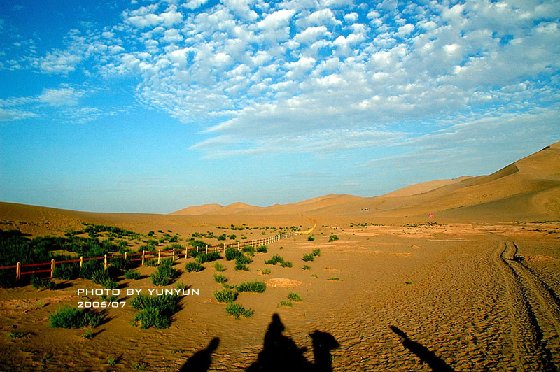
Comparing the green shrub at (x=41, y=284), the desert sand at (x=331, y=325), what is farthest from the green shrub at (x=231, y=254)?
the green shrub at (x=41, y=284)

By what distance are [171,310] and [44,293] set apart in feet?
18.5

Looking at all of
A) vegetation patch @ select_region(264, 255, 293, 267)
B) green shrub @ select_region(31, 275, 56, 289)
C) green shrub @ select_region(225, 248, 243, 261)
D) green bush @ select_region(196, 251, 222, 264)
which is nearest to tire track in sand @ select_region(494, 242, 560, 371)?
vegetation patch @ select_region(264, 255, 293, 267)

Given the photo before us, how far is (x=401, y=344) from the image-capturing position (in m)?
8.89

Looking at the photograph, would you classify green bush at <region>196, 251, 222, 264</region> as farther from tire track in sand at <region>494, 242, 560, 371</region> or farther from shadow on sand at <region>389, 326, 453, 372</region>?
tire track in sand at <region>494, 242, 560, 371</region>

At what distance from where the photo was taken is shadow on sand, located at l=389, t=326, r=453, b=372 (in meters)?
7.39

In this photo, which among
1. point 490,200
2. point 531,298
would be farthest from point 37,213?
point 490,200

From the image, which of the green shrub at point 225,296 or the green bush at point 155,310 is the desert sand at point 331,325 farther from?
the green shrub at point 225,296

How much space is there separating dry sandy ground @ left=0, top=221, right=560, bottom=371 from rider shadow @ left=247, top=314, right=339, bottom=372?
0.03 metres

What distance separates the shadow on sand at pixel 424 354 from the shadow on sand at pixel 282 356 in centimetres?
184

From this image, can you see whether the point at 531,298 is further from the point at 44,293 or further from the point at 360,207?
the point at 360,207

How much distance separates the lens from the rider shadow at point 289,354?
7.82m

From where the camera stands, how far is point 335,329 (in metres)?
10.5

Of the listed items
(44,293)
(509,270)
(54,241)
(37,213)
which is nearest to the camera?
(44,293)

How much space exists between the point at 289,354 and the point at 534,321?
7.00 meters
